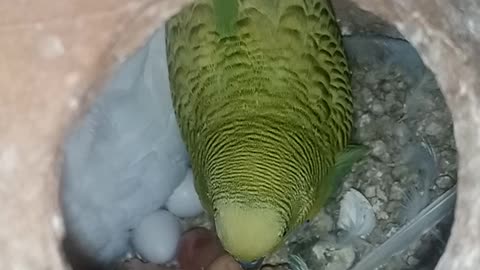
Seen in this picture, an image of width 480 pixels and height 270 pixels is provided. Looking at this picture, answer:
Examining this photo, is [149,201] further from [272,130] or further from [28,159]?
[28,159]

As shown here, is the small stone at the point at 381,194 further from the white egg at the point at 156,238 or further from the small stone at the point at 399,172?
the white egg at the point at 156,238

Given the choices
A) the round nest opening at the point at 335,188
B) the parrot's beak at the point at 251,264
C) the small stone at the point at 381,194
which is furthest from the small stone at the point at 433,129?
the parrot's beak at the point at 251,264

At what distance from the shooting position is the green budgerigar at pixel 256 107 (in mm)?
1019

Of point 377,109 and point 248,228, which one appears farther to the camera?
point 377,109

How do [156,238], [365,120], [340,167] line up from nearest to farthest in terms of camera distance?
[340,167], [156,238], [365,120]

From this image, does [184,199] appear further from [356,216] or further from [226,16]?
[226,16]

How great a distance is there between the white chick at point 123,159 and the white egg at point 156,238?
0.5 inches

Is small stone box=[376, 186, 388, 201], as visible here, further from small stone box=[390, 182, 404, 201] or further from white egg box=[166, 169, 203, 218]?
white egg box=[166, 169, 203, 218]

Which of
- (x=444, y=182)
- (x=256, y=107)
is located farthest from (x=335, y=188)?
(x=256, y=107)

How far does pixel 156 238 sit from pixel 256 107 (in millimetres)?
376

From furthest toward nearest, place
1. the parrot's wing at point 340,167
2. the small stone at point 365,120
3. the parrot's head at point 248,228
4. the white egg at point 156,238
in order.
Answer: the small stone at point 365,120 → the white egg at point 156,238 → the parrot's wing at point 340,167 → the parrot's head at point 248,228

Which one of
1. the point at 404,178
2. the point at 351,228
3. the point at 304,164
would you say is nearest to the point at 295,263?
the point at 351,228

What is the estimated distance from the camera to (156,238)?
1.38 metres

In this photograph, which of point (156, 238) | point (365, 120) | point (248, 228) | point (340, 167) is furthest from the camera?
point (365, 120)
